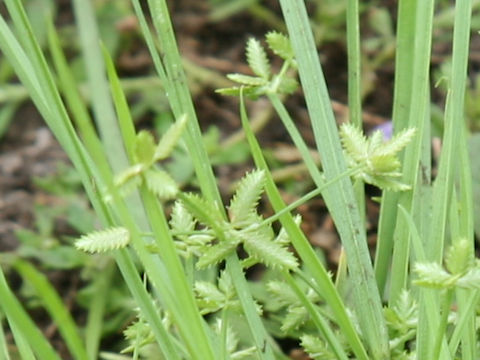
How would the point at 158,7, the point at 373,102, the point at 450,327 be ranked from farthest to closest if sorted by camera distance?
the point at 373,102 → the point at 450,327 → the point at 158,7

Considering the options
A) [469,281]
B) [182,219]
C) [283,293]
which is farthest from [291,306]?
[469,281]

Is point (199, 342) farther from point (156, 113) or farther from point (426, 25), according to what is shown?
point (156, 113)

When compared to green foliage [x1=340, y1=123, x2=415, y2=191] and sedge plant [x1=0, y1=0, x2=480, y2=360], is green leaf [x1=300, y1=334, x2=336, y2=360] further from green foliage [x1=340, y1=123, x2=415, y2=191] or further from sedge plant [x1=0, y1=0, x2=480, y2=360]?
green foliage [x1=340, y1=123, x2=415, y2=191]

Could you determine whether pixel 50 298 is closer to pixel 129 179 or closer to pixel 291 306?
pixel 129 179

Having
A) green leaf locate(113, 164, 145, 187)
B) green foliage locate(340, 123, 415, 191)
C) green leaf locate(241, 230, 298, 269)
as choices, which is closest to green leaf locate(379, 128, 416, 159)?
green foliage locate(340, 123, 415, 191)

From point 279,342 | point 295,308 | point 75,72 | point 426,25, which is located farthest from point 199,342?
point 75,72

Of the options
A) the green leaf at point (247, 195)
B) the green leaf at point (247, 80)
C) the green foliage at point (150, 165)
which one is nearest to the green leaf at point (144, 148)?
the green foliage at point (150, 165)

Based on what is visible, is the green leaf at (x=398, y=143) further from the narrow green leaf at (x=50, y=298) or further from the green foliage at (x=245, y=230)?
the narrow green leaf at (x=50, y=298)
